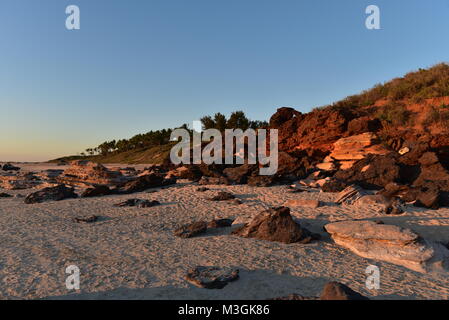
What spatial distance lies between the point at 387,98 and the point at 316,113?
25.6 feet

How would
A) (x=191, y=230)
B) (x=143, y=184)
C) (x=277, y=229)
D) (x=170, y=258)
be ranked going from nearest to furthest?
(x=170, y=258), (x=277, y=229), (x=191, y=230), (x=143, y=184)

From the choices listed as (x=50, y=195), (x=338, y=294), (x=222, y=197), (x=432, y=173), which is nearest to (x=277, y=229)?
(x=338, y=294)

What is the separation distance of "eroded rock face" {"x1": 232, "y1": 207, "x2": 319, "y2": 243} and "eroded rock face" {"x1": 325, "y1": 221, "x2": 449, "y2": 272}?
3.78 ft

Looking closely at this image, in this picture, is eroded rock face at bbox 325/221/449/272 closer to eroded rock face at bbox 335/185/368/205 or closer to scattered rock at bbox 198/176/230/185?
eroded rock face at bbox 335/185/368/205

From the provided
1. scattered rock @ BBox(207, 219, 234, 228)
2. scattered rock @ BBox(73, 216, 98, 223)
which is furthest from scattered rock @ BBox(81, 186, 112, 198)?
scattered rock @ BBox(207, 219, 234, 228)

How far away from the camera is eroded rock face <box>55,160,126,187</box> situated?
21.4 metres

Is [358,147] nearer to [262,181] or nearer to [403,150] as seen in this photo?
[403,150]

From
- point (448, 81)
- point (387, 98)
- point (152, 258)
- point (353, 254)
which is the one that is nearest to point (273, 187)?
point (353, 254)

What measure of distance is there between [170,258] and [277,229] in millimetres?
3254

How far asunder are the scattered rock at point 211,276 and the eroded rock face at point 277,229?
2.51 metres

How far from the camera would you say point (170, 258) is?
7.22 m

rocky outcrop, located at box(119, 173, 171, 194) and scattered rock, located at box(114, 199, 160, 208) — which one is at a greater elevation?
rocky outcrop, located at box(119, 173, 171, 194)
